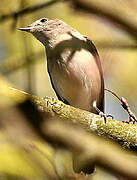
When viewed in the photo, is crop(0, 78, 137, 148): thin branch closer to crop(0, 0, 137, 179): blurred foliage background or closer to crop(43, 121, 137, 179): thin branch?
crop(0, 0, 137, 179): blurred foliage background

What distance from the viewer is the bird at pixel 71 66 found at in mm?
4109

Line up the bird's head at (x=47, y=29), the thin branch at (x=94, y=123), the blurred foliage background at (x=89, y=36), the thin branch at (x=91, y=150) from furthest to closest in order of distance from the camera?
the bird's head at (x=47, y=29), the blurred foliage background at (x=89, y=36), the thin branch at (x=94, y=123), the thin branch at (x=91, y=150)

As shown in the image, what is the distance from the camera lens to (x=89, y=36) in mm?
4180

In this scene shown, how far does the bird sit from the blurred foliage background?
0.33 feet

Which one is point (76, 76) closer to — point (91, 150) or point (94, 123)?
point (94, 123)

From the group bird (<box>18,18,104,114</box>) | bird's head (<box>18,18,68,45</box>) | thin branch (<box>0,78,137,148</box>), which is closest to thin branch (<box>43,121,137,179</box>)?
thin branch (<box>0,78,137,148</box>)

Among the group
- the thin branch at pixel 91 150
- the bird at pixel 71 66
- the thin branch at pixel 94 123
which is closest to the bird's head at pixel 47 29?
the bird at pixel 71 66

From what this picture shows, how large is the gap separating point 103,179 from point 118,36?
1.08 m

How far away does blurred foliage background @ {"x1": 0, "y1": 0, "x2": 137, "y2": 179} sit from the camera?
2.59m

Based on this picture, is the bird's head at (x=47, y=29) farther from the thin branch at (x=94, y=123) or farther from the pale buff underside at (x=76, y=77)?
the thin branch at (x=94, y=123)

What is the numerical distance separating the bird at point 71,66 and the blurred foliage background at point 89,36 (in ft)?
0.33

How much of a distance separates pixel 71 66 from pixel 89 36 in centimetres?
35

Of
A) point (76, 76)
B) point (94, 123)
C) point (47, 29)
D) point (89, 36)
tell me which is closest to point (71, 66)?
point (76, 76)

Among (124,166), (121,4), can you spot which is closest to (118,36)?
(121,4)
